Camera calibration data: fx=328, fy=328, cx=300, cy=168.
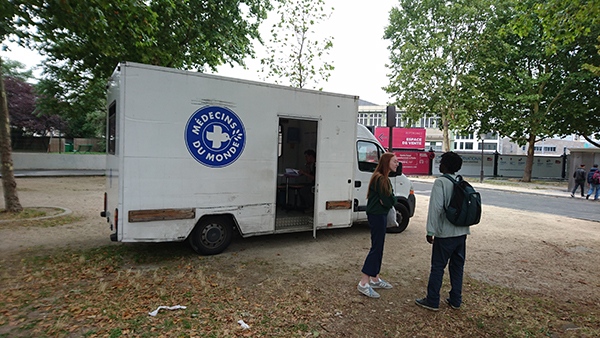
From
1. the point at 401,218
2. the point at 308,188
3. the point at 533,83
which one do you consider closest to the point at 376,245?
the point at 308,188

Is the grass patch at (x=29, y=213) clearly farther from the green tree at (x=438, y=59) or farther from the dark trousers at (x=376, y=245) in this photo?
the green tree at (x=438, y=59)

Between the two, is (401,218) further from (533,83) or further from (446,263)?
(533,83)

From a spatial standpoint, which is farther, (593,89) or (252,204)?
(593,89)

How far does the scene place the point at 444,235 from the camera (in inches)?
148

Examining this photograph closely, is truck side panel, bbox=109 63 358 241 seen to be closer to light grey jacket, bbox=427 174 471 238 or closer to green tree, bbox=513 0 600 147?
light grey jacket, bbox=427 174 471 238

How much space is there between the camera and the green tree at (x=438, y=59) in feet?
82.4

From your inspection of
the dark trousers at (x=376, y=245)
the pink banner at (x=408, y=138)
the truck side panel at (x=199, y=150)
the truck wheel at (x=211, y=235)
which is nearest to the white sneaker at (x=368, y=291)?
the dark trousers at (x=376, y=245)

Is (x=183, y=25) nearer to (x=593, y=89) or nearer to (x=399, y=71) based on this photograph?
(x=399, y=71)

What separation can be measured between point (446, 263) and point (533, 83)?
24.5m

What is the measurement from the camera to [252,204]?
5582 mm

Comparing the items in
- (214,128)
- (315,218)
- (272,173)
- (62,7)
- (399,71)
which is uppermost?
(399,71)

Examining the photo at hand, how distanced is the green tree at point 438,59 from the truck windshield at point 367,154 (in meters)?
20.7

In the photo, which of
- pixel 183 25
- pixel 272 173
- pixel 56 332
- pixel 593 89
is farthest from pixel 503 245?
pixel 593 89

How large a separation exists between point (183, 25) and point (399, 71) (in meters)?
21.4
